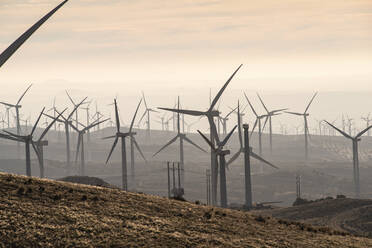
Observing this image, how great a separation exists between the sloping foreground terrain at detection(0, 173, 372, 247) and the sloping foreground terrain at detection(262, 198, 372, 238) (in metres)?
40.1

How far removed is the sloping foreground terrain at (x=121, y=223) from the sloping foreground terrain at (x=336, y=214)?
40.1m

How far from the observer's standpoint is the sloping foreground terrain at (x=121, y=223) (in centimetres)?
5934

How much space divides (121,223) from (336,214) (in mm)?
77707

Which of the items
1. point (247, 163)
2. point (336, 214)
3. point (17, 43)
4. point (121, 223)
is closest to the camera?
point (121, 223)

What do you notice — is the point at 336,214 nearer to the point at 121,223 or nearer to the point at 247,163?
the point at 247,163

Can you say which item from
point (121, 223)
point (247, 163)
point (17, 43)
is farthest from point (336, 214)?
point (121, 223)

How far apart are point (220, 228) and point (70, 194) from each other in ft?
49.9

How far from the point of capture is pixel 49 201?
69.4 metres

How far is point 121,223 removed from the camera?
2547 inches

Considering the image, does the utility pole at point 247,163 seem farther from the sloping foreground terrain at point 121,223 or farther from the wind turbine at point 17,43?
the wind turbine at point 17,43

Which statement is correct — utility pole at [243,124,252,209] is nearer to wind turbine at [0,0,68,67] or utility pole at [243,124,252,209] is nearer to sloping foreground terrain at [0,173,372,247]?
sloping foreground terrain at [0,173,372,247]

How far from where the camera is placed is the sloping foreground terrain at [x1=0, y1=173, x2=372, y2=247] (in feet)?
195

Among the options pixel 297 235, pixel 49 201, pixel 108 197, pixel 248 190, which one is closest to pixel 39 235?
pixel 49 201

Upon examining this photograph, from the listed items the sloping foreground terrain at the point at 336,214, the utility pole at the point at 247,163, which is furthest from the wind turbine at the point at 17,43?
the utility pole at the point at 247,163
